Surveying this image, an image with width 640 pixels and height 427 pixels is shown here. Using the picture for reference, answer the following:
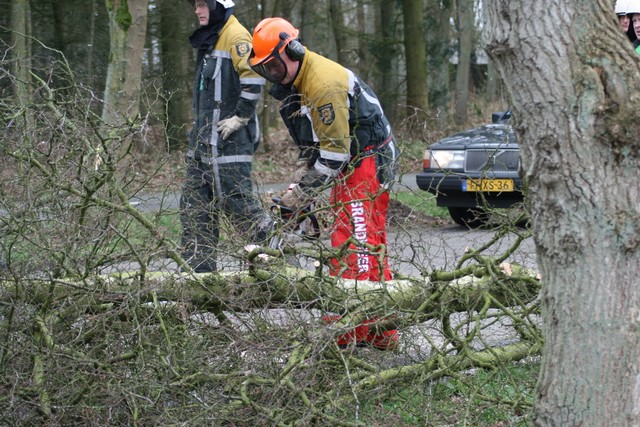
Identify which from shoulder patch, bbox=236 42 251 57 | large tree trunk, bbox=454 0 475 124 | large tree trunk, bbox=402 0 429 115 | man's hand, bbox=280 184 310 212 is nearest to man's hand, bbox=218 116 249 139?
shoulder patch, bbox=236 42 251 57

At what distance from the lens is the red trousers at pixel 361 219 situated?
4.75m

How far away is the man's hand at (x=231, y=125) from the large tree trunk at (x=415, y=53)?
41.0 feet

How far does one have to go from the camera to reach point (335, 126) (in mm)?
5160

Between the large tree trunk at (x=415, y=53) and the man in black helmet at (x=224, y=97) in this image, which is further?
the large tree trunk at (x=415, y=53)

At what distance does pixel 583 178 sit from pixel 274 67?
9.71ft

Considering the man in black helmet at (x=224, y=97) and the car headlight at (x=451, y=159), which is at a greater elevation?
the man in black helmet at (x=224, y=97)

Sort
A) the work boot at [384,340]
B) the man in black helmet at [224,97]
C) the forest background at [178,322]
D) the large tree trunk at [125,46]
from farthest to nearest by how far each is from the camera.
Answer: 1. the large tree trunk at [125,46]
2. the man in black helmet at [224,97]
3. the work boot at [384,340]
4. the forest background at [178,322]

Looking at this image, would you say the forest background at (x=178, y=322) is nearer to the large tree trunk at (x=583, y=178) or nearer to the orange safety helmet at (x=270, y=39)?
the orange safety helmet at (x=270, y=39)

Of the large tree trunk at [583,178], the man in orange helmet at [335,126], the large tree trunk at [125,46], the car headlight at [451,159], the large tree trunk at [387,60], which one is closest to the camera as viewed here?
the large tree trunk at [583,178]

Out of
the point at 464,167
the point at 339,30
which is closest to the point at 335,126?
the point at 464,167

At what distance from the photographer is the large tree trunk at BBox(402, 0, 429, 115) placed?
19172 millimetres

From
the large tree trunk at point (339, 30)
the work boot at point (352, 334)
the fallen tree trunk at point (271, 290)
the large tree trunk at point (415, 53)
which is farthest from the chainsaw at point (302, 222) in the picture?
the large tree trunk at point (339, 30)

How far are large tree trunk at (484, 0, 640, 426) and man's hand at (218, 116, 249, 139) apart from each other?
4.25 meters

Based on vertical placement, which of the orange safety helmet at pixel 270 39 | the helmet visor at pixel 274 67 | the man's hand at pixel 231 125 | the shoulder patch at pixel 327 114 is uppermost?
the orange safety helmet at pixel 270 39
